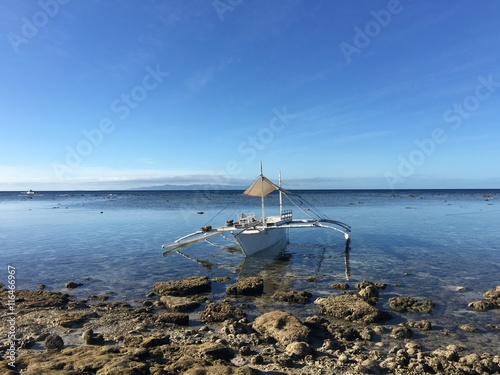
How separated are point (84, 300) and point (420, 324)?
1335cm

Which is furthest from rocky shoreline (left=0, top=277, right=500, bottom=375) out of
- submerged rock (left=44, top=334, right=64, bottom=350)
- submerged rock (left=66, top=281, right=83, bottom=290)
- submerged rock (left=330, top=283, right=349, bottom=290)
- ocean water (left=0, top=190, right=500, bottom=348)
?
submerged rock (left=66, top=281, right=83, bottom=290)

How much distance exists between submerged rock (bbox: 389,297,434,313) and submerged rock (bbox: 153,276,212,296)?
323 inches

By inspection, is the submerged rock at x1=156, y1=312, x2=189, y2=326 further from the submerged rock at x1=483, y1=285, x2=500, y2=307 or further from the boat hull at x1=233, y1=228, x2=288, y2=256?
the submerged rock at x1=483, y1=285, x2=500, y2=307

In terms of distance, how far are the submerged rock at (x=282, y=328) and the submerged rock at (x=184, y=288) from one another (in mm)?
5038

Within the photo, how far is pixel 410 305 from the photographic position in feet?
42.0

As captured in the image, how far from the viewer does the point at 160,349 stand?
8.84 meters

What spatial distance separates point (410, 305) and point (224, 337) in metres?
7.54

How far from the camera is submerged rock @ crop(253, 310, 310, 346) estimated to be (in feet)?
31.8

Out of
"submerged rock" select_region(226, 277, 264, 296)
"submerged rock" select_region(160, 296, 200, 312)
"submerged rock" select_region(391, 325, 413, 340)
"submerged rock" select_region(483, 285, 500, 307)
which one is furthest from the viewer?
"submerged rock" select_region(226, 277, 264, 296)

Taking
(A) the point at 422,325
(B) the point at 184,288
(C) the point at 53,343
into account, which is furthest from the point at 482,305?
(C) the point at 53,343

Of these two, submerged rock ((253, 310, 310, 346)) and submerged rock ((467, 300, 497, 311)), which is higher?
submerged rock ((253, 310, 310, 346))

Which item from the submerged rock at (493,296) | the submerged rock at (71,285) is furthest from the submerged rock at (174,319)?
the submerged rock at (493,296)

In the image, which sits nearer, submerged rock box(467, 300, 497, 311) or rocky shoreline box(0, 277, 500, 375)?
rocky shoreline box(0, 277, 500, 375)

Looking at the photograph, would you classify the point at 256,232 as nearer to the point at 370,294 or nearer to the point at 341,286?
the point at 341,286
